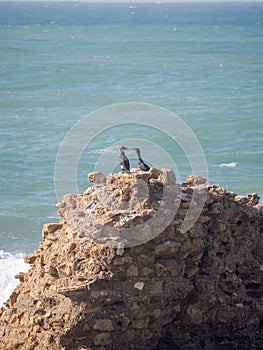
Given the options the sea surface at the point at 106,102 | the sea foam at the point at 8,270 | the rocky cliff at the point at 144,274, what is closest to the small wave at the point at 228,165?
the sea surface at the point at 106,102

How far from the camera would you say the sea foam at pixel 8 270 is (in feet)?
85.4

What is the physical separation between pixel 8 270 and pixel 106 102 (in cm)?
3882

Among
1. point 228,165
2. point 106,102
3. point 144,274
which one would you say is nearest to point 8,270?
point 144,274

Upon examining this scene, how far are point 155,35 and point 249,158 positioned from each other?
89.0 metres

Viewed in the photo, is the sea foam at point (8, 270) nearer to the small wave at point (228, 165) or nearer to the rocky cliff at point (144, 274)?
the rocky cliff at point (144, 274)

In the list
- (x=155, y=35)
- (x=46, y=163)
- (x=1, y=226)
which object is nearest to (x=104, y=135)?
(x=46, y=163)

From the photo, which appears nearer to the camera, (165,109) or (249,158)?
(249,158)

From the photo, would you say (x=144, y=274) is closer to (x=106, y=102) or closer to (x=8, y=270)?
(x=8, y=270)

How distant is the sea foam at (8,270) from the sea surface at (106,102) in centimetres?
4

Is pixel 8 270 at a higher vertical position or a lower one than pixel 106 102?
lower

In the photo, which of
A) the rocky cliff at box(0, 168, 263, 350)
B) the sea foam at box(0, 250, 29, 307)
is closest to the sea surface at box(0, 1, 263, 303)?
the sea foam at box(0, 250, 29, 307)

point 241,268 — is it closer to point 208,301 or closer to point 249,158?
point 208,301

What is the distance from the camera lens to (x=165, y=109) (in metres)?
62.9

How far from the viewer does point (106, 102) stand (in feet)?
216
